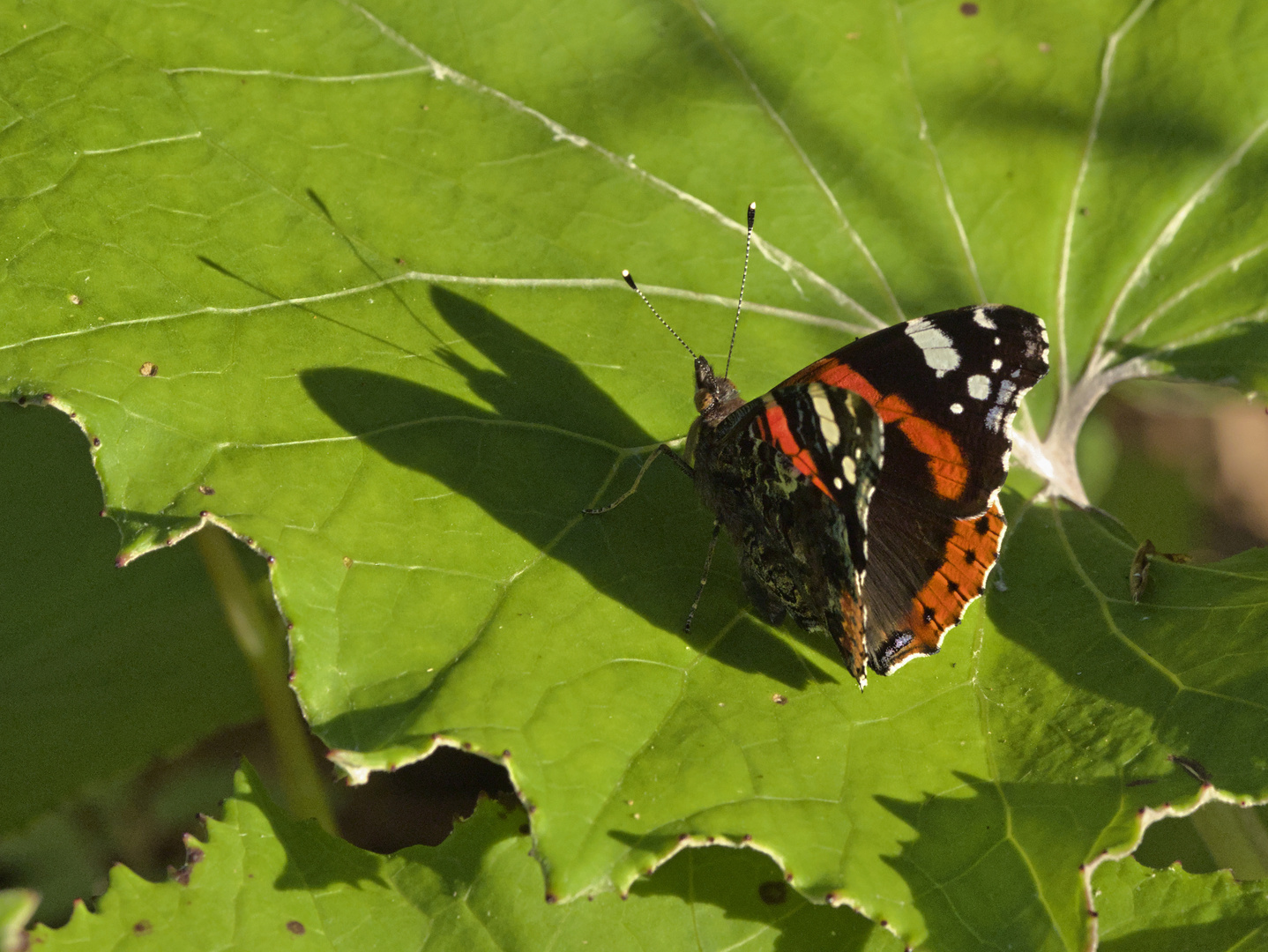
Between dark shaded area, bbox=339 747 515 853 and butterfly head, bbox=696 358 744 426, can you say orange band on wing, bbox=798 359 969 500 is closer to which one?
butterfly head, bbox=696 358 744 426

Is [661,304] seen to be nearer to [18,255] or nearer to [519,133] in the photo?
[519,133]

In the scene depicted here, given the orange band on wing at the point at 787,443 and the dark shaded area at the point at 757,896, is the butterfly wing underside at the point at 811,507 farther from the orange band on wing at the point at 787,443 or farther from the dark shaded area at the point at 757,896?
the dark shaded area at the point at 757,896

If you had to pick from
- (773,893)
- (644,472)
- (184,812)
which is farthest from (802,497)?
(184,812)

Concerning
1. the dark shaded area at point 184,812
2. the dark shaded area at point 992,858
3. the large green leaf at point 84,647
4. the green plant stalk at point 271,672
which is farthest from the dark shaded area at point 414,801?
the dark shaded area at point 992,858

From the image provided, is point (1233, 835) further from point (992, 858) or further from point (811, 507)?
point (811, 507)

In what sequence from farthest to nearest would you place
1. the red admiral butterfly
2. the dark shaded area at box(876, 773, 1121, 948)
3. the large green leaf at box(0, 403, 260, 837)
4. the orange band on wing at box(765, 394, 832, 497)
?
1. the large green leaf at box(0, 403, 260, 837)
2. the red admiral butterfly
3. the orange band on wing at box(765, 394, 832, 497)
4. the dark shaded area at box(876, 773, 1121, 948)

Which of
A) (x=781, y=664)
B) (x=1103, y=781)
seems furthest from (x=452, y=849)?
(x=1103, y=781)

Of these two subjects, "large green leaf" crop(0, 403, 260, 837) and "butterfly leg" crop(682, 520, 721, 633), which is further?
"large green leaf" crop(0, 403, 260, 837)

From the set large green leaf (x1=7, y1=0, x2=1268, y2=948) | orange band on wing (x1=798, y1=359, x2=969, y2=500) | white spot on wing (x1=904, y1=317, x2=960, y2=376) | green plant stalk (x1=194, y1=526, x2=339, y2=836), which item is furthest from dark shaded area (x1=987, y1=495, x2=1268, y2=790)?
green plant stalk (x1=194, y1=526, x2=339, y2=836)
